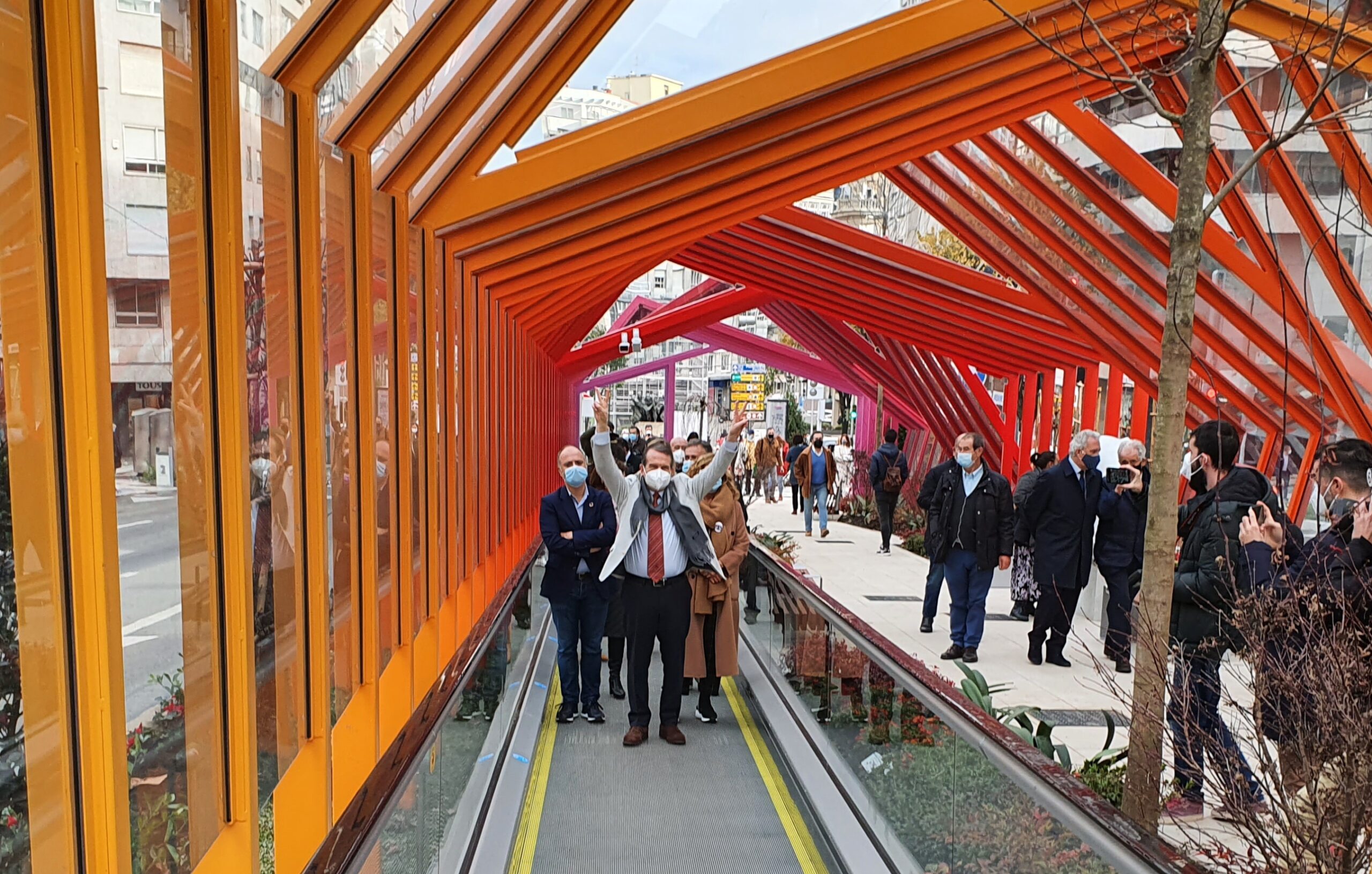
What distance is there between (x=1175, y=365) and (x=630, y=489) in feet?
9.48

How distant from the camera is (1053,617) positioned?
810 cm

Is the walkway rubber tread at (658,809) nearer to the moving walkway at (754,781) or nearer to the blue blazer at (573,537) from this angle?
the moving walkway at (754,781)

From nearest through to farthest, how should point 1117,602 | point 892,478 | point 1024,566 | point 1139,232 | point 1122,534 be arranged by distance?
point 1122,534 → point 1117,602 → point 1024,566 → point 1139,232 → point 892,478

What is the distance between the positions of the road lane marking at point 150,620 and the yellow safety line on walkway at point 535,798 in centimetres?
235

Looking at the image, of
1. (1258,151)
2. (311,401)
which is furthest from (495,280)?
(1258,151)

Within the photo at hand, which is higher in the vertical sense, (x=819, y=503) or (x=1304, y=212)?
(x=1304, y=212)

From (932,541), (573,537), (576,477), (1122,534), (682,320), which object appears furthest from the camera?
(682,320)

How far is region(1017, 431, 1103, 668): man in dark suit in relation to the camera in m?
7.78

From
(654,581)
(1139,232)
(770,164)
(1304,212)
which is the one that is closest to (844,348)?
(1139,232)

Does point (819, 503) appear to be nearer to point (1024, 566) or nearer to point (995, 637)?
point (995, 637)

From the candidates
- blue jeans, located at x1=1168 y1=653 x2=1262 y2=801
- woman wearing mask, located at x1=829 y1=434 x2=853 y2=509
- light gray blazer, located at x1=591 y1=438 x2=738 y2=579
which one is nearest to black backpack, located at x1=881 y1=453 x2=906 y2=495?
woman wearing mask, located at x1=829 y1=434 x2=853 y2=509

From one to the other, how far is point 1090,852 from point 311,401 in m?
2.62

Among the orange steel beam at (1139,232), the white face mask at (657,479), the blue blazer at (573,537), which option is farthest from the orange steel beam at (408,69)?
the orange steel beam at (1139,232)

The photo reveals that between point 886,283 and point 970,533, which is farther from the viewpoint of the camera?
point 886,283
